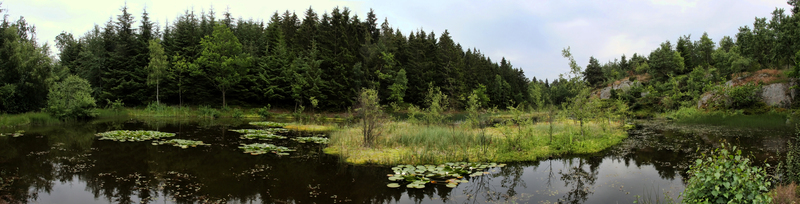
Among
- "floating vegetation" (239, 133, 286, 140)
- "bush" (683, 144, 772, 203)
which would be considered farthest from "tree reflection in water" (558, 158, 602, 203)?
"floating vegetation" (239, 133, 286, 140)

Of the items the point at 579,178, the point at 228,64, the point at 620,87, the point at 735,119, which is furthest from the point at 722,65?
the point at 228,64

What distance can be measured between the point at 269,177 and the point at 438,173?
15.7 ft

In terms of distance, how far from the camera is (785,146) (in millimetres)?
15109

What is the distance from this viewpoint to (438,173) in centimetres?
984

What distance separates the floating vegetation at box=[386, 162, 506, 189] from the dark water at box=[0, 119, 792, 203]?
0.29 m

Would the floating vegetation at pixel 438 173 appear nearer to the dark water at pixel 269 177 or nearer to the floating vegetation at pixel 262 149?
the dark water at pixel 269 177

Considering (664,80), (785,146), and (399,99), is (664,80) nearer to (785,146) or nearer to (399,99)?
(399,99)

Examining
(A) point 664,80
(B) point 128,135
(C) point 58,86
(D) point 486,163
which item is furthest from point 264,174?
(A) point 664,80

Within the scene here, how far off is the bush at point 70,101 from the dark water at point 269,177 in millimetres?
11086

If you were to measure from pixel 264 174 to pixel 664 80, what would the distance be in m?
67.0

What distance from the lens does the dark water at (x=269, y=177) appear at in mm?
7707

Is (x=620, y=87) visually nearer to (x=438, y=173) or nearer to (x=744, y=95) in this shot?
(x=744, y=95)

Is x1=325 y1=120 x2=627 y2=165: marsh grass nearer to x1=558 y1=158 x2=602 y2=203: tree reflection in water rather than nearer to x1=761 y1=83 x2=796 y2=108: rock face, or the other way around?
x1=558 y1=158 x2=602 y2=203: tree reflection in water

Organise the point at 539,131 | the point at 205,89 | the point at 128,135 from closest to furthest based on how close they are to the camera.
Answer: the point at 128,135, the point at 539,131, the point at 205,89
